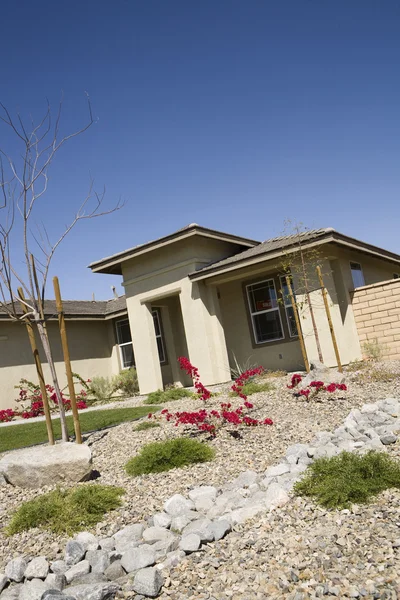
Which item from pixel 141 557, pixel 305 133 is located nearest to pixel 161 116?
pixel 305 133

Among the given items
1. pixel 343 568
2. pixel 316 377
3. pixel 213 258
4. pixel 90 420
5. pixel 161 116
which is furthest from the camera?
pixel 213 258

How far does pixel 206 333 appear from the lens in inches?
555

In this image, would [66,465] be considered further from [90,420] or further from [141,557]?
[90,420]

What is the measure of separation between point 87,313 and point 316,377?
10.8m

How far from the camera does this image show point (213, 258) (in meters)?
15.1

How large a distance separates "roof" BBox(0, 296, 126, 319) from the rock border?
13.4 meters

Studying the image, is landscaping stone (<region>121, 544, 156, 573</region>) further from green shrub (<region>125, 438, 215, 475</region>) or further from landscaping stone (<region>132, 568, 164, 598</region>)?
green shrub (<region>125, 438, 215, 475</region>)

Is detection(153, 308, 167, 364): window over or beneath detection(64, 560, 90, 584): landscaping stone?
over

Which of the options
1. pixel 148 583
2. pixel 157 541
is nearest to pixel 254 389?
pixel 157 541

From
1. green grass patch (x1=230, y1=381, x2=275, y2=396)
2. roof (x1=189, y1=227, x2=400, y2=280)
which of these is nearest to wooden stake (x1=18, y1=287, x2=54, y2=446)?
green grass patch (x1=230, y1=381, x2=275, y2=396)

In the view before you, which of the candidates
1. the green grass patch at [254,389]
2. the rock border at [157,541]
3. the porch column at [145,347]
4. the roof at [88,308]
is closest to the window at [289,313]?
the green grass patch at [254,389]

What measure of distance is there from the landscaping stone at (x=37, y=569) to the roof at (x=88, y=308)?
540 inches

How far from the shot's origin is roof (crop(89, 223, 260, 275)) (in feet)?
45.8

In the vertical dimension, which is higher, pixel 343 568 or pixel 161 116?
pixel 161 116
